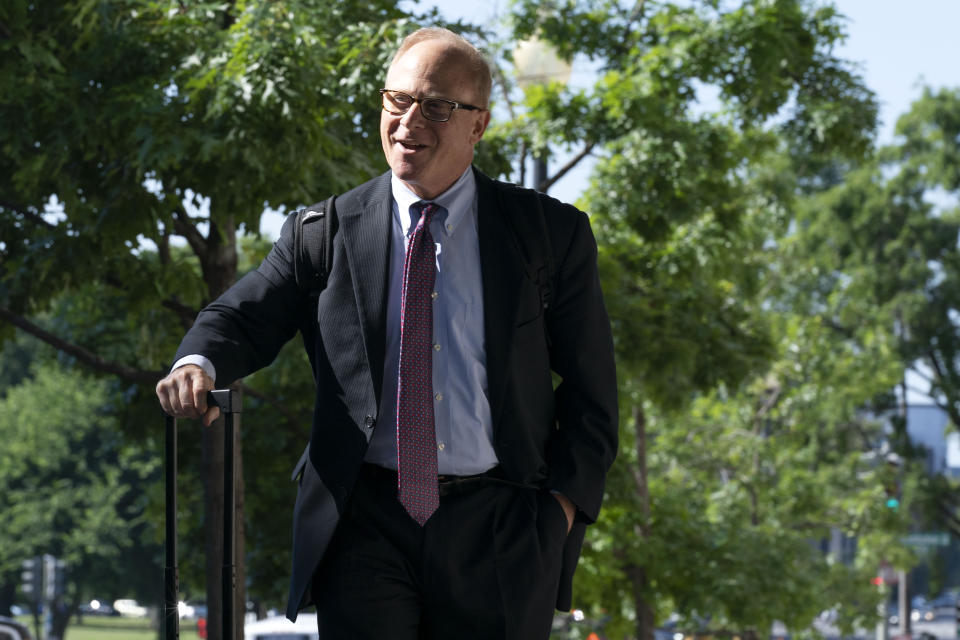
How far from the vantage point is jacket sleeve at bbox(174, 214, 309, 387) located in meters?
2.81

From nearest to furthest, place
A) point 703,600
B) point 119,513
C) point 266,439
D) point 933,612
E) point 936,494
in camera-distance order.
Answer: point 266,439 < point 703,600 < point 936,494 < point 119,513 < point 933,612

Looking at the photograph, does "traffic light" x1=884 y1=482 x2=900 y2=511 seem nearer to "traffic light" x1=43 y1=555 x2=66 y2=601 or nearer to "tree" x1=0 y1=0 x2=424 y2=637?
"traffic light" x1=43 y1=555 x2=66 y2=601

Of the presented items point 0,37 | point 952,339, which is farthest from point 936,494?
point 0,37

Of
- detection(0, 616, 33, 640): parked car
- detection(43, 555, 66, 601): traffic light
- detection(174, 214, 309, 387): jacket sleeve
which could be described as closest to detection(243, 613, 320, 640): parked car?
detection(0, 616, 33, 640): parked car

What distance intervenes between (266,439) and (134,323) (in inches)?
102

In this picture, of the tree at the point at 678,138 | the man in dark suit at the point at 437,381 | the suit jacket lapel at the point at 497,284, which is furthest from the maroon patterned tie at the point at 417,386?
the tree at the point at 678,138

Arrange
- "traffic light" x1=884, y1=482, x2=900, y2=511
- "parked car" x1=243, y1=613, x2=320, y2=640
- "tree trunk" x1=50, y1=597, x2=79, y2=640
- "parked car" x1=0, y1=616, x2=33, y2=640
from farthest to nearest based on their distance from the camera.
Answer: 1. "tree trunk" x1=50, y1=597, x2=79, y2=640
2. "parked car" x1=243, y1=613, x2=320, y2=640
3. "traffic light" x1=884, y1=482, x2=900, y2=511
4. "parked car" x1=0, y1=616, x2=33, y2=640

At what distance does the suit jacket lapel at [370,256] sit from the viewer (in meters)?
2.83

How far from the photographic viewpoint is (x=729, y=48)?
41.3 feet

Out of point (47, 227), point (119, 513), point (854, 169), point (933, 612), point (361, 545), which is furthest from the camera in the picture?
point (933, 612)

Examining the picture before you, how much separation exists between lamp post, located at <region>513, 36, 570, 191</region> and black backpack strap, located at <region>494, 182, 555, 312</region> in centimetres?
995

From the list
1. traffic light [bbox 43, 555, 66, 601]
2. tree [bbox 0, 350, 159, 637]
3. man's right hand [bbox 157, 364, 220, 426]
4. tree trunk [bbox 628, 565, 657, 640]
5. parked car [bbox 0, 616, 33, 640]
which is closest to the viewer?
man's right hand [bbox 157, 364, 220, 426]

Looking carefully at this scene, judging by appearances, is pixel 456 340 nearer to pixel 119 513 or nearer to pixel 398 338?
pixel 398 338

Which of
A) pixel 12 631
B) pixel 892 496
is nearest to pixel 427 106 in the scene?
pixel 12 631
